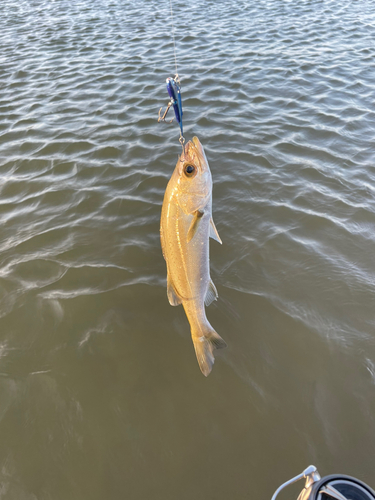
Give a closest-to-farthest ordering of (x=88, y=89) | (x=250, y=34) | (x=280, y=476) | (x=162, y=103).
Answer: (x=280, y=476) < (x=162, y=103) < (x=88, y=89) < (x=250, y=34)

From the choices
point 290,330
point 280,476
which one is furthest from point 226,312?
point 280,476

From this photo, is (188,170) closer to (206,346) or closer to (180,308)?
(206,346)

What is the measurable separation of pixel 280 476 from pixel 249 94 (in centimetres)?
771

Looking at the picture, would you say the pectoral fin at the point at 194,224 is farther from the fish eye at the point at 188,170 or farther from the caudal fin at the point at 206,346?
the caudal fin at the point at 206,346

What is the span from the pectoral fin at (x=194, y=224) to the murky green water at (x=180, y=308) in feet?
4.99

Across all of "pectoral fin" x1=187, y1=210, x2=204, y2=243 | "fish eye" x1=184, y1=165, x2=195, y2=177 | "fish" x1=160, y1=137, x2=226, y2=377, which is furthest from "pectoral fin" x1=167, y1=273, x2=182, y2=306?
"fish eye" x1=184, y1=165, x2=195, y2=177

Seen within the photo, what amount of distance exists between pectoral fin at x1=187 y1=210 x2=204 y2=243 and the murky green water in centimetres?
152

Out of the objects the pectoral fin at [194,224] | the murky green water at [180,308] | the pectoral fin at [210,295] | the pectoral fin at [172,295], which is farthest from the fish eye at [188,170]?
the murky green water at [180,308]

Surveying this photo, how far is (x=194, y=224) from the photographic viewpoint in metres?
2.45

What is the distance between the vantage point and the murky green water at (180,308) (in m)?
2.79

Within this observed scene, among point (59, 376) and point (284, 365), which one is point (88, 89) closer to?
point (59, 376)

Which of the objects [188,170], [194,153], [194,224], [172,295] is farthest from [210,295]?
[194,153]

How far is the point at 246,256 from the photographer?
4.36 m

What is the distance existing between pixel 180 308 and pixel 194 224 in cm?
162
